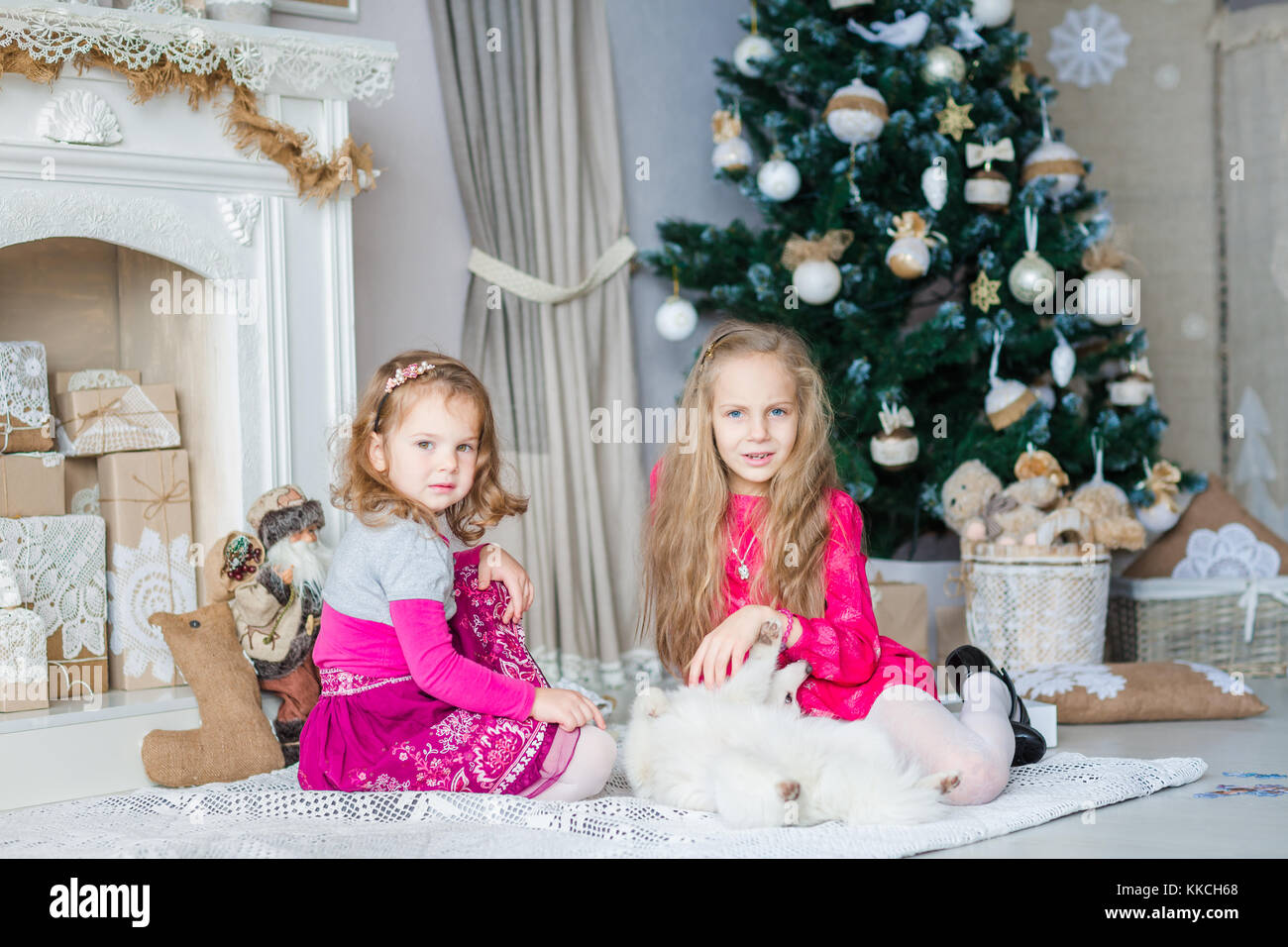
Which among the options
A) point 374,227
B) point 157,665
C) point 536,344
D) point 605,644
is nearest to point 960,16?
point 536,344

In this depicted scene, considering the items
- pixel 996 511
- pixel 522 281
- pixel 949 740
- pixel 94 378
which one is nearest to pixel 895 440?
pixel 996 511

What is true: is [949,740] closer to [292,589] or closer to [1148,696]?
[1148,696]

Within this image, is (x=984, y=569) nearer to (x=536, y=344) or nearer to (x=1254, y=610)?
(x=1254, y=610)

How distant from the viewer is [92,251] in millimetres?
2520

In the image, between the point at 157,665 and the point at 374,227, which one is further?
the point at 374,227

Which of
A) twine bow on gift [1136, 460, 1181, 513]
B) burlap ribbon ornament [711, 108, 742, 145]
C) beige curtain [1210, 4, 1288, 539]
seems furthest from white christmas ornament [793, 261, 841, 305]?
beige curtain [1210, 4, 1288, 539]

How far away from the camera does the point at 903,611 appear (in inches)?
127

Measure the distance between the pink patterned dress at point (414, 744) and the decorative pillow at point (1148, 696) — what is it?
131 centimetres

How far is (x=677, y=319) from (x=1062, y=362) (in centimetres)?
107

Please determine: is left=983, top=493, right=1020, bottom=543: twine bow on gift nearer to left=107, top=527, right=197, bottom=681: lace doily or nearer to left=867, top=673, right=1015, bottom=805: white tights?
left=867, top=673, right=1015, bottom=805: white tights

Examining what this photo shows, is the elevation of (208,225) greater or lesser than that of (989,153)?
lesser

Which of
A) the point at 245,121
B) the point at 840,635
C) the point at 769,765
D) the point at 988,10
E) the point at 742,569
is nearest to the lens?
the point at 769,765

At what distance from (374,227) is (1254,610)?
2.59 m

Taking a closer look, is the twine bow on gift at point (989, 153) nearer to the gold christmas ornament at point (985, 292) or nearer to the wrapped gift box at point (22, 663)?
the gold christmas ornament at point (985, 292)
